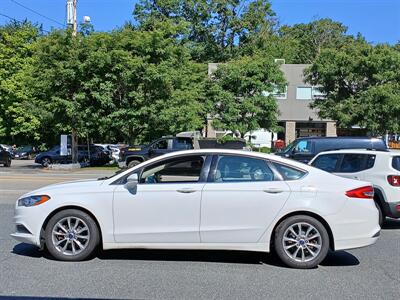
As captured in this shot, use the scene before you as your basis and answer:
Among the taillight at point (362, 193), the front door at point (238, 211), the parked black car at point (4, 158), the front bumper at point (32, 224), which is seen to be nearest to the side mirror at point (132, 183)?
the front door at point (238, 211)

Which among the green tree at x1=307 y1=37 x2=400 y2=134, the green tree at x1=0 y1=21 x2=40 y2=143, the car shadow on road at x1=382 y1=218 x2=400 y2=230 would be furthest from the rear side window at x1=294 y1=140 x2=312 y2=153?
the green tree at x1=0 y1=21 x2=40 y2=143

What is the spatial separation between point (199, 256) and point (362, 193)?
7.99 ft

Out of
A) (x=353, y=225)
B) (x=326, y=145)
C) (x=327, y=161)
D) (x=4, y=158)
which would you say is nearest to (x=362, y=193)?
(x=353, y=225)

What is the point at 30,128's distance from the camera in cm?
4719

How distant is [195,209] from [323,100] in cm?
3067

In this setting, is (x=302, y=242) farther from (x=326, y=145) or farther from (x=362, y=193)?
(x=326, y=145)

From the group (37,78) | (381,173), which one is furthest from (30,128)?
(381,173)

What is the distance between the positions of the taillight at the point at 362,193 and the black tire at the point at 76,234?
3431 mm

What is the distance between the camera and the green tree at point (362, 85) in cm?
3198

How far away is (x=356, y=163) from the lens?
34.3 ft

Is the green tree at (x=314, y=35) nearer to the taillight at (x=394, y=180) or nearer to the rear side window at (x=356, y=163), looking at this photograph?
the rear side window at (x=356, y=163)

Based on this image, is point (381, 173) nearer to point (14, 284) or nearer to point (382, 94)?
point (14, 284)

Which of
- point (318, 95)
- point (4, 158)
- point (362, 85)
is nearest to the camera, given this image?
point (4, 158)

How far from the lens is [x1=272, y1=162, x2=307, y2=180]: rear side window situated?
22.6 ft
